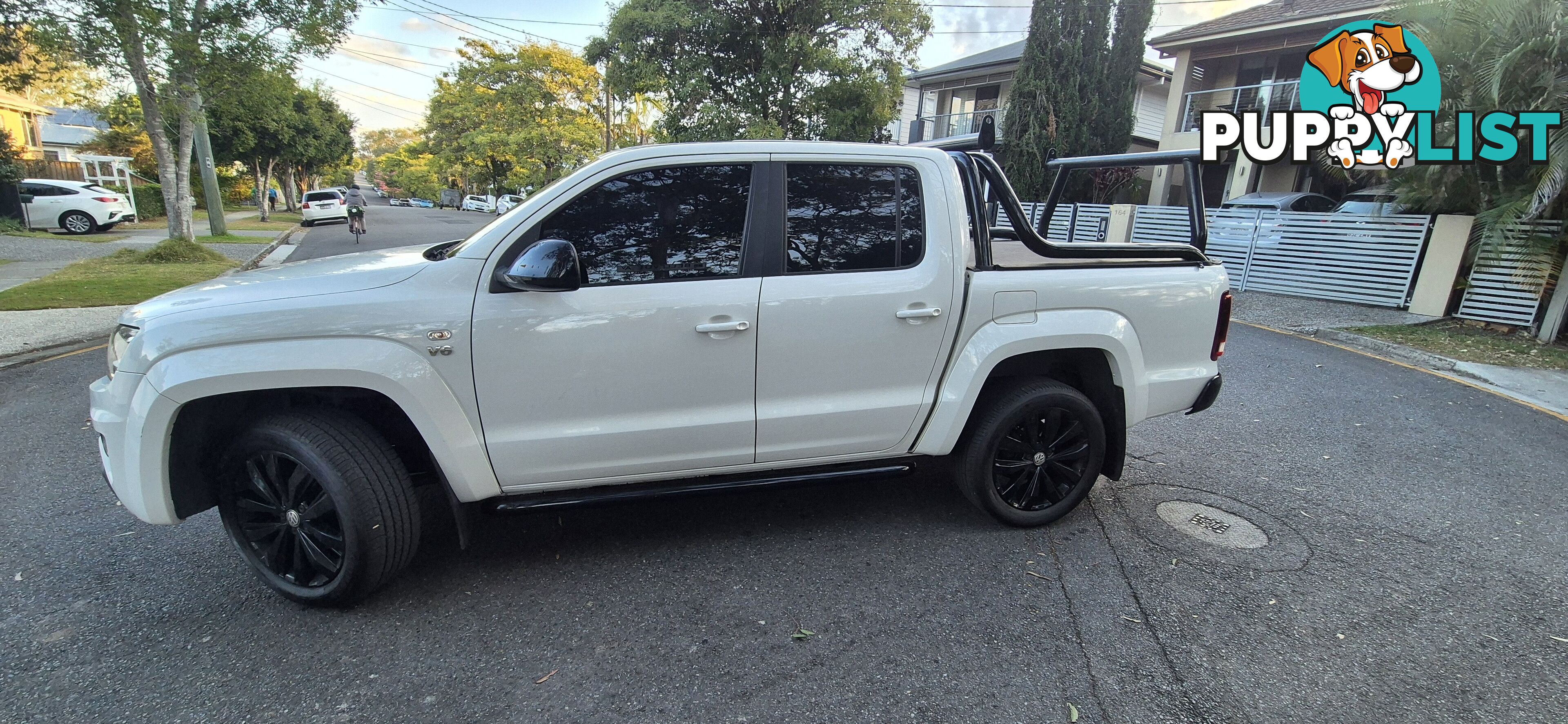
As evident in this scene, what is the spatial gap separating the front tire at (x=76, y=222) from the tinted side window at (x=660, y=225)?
2292 centimetres

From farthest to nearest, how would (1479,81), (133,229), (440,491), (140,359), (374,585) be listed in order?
(133,229)
(1479,81)
(440,491)
(374,585)
(140,359)

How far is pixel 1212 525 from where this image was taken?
12.1ft

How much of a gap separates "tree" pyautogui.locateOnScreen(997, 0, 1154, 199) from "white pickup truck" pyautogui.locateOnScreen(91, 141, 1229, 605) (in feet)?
59.2

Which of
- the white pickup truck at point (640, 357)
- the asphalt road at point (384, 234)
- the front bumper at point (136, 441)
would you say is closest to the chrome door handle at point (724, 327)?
the white pickup truck at point (640, 357)

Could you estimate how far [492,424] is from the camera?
279 centimetres

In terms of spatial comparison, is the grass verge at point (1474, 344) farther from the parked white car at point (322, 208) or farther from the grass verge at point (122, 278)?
the parked white car at point (322, 208)

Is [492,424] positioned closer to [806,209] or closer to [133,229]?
[806,209]

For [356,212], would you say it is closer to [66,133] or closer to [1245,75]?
[1245,75]

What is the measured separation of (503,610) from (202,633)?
3.41 feet

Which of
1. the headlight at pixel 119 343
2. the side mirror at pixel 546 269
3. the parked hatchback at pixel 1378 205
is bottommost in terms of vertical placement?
the headlight at pixel 119 343

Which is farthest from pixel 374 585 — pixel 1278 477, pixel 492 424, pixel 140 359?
pixel 1278 477

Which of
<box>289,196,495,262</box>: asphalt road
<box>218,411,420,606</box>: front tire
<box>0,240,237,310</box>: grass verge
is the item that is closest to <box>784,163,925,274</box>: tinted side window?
<box>218,411,420,606</box>: front tire

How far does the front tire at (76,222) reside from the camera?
723 inches

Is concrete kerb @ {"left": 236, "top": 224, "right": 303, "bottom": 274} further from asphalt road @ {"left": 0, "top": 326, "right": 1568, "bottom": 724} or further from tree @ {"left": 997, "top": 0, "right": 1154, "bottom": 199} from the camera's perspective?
tree @ {"left": 997, "top": 0, "right": 1154, "bottom": 199}
